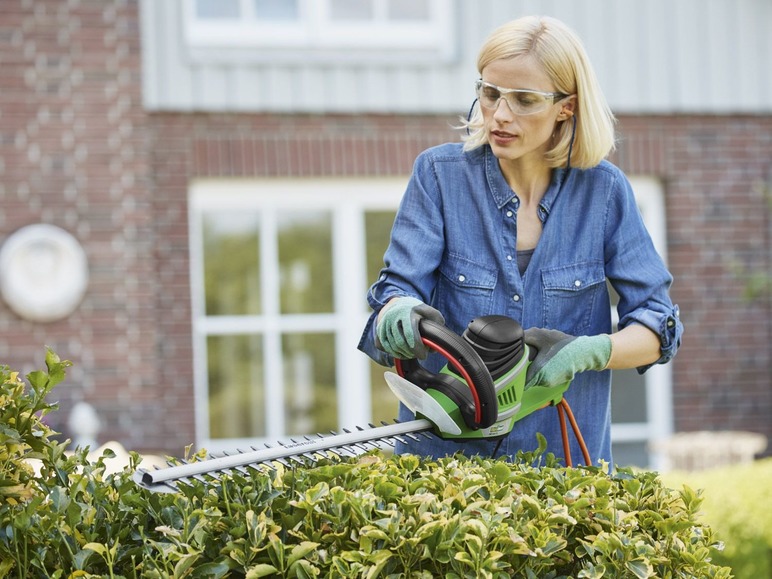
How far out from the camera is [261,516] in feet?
6.72

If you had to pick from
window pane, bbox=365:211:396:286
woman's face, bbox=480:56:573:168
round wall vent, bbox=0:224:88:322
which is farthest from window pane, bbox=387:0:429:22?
woman's face, bbox=480:56:573:168

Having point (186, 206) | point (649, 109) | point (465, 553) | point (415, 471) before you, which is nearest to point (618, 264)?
point (415, 471)

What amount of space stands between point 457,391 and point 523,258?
0.50 m

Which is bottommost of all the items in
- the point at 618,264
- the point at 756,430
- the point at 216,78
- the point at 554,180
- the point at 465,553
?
the point at 756,430

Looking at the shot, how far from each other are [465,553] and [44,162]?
6852 millimetres

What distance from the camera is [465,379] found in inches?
95.8

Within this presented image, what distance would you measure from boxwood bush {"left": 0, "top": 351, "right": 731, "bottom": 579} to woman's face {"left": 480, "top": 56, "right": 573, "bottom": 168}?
0.77m

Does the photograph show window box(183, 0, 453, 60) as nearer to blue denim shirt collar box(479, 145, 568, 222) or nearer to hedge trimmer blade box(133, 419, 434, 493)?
blue denim shirt collar box(479, 145, 568, 222)

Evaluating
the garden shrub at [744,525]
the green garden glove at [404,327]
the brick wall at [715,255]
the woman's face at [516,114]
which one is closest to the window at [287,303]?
the brick wall at [715,255]

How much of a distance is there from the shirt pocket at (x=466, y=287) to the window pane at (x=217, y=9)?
6359 millimetres

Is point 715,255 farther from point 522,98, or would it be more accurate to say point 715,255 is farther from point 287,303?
point 522,98

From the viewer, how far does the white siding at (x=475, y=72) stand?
8570 millimetres

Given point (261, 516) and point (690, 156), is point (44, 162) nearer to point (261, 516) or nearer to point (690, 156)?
point (690, 156)

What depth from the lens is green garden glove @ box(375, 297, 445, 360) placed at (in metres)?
2.42
